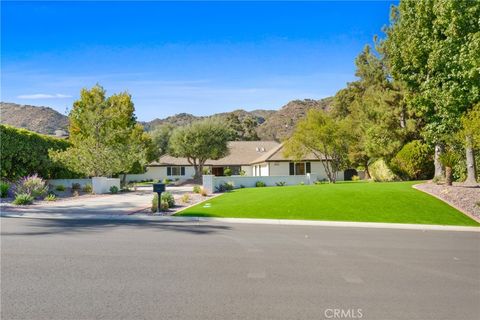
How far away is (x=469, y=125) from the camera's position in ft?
66.2

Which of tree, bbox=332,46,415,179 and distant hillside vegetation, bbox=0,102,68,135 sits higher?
distant hillside vegetation, bbox=0,102,68,135

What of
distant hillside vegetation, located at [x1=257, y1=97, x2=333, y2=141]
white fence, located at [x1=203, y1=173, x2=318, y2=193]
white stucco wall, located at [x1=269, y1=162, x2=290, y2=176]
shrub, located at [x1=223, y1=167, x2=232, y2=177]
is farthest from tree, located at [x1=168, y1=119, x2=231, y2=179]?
distant hillside vegetation, located at [x1=257, y1=97, x2=333, y2=141]

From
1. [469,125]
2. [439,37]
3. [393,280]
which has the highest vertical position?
[439,37]

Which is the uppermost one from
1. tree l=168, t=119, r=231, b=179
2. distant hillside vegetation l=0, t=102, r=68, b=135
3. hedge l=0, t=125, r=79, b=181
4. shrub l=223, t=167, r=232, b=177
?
distant hillside vegetation l=0, t=102, r=68, b=135

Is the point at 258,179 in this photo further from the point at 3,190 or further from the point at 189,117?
the point at 189,117

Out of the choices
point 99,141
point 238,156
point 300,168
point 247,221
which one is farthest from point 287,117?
point 247,221

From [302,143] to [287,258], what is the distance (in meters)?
32.2

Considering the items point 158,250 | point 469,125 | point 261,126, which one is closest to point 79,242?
point 158,250

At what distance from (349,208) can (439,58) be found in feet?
33.1

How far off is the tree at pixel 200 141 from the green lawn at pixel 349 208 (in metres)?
30.0

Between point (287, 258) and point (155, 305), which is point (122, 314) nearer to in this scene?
point (155, 305)

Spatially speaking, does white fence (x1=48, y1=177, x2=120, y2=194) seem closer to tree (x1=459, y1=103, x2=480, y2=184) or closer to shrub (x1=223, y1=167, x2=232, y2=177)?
tree (x1=459, y1=103, x2=480, y2=184)

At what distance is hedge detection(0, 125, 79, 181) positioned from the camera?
92.6 ft

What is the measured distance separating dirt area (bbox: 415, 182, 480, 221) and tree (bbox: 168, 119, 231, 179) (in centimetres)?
3198
